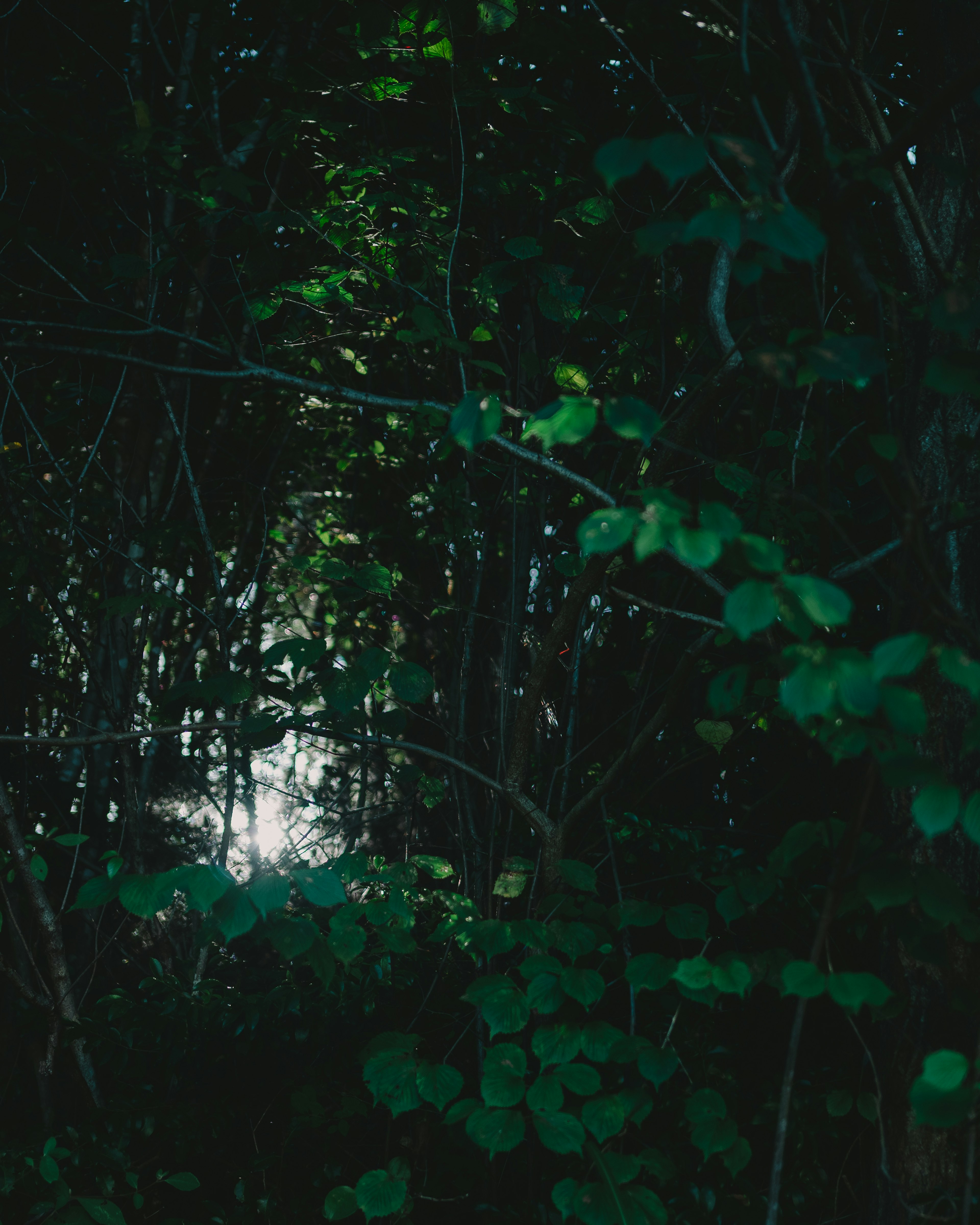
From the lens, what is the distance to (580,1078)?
140 centimetres

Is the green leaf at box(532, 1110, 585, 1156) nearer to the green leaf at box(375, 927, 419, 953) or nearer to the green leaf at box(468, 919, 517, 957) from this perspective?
the green leaf at box(468, 919, 517, 957)

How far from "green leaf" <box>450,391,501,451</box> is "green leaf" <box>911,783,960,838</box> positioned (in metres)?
0.74

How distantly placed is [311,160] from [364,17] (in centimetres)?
136

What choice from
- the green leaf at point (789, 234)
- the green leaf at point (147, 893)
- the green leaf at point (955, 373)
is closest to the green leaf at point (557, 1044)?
the green leaf at point (147, 893)

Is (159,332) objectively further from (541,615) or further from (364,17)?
(541,615)

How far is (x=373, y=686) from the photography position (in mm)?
2342

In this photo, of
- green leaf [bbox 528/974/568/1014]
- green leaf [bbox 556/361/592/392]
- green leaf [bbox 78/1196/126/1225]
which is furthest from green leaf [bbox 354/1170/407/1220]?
green leaf [bbox 556/361/592/392]

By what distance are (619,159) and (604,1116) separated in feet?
4.88

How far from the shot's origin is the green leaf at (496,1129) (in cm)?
138

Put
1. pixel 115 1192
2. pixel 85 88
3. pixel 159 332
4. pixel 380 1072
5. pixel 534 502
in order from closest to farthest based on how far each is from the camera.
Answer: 1. pixel 380 1072
2. pixel 159 332
3. pixel 115 1192
4. pixel 534 502
5. pixel 85 88

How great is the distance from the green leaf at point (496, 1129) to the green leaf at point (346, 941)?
340mm

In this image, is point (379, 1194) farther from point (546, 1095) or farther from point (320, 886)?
point (320, 886)

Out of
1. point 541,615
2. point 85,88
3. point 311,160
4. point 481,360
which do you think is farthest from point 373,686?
point 85,88

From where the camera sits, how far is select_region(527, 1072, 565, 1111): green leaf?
137 centimetres
